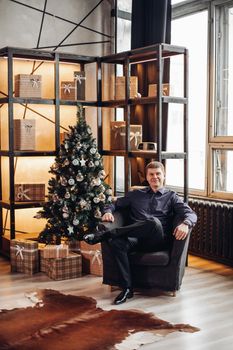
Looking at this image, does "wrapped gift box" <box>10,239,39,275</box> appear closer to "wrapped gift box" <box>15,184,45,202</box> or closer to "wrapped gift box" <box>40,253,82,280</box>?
"wrapped gift box" <box>40,253,82,280</box>

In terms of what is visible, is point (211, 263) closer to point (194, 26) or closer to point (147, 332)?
point (147, 332)

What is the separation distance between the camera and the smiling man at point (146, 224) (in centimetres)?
474

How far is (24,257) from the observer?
222 inches

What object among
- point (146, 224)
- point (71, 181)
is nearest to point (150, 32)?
point (71, 181)

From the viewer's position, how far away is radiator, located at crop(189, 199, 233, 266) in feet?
19.4

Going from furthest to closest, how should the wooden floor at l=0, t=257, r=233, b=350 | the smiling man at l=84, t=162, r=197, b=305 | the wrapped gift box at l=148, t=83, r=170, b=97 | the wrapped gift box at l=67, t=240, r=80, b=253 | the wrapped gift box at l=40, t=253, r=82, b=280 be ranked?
Result: the wrapped gift box at l=148, t=83, r=170, b=97 < the wrapped gift box at l=67, t=240, r=80, b=253 < the wrapped gift box at l=40, t=253, r=82, b=280 < the smiling man at l=84, t=162, r=197, b=305 < the wooden floor at l=0, t=257, r=233, b=350

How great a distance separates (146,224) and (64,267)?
113 cm

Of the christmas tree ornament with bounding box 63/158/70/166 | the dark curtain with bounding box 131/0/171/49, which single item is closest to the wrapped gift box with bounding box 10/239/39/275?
the christmas tree ornament with bounding box 63/158/70/166

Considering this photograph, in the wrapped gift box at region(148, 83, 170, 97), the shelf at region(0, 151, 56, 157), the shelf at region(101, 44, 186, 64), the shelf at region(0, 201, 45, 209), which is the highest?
the shelf at region(101, 44, 186, 64)

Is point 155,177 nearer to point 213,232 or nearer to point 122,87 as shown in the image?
point 213,232

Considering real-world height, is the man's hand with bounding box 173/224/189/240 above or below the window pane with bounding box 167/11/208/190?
below

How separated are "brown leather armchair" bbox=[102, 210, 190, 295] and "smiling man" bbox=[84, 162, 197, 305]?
0.29ft

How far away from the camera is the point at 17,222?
22.4 feet

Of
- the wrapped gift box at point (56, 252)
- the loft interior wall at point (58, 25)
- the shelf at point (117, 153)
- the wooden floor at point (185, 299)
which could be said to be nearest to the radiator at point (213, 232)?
the wooden floor at point (185, 299)
